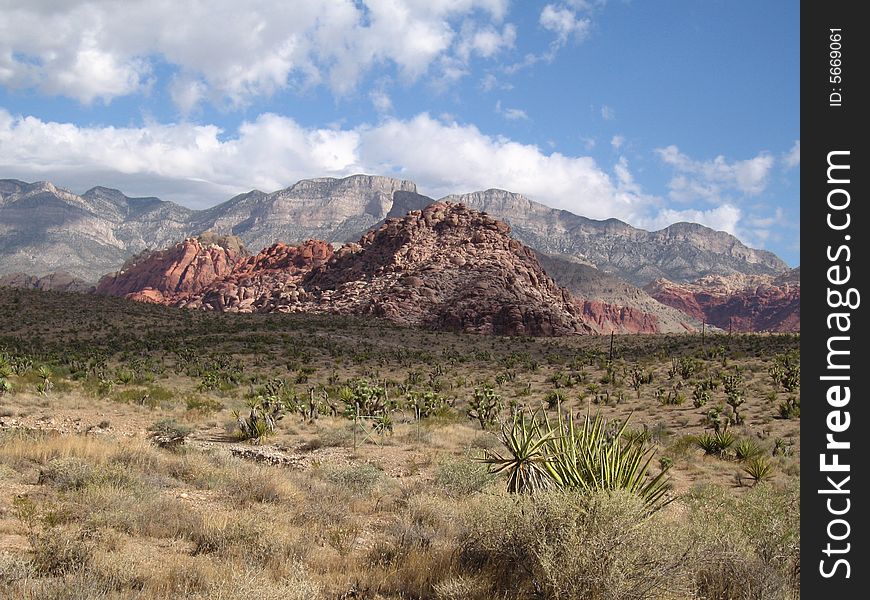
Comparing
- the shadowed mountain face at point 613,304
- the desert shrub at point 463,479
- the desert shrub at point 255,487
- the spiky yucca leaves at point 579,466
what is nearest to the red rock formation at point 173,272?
the shadowed mountain face at point 613,304

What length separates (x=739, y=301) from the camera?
157875 millimetres

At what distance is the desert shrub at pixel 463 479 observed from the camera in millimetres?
8742

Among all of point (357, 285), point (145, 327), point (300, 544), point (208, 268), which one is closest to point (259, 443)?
point (300, 544)

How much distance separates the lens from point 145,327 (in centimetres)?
4562

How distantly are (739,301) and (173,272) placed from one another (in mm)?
147497

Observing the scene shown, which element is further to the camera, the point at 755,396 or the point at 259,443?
the point at 755,396

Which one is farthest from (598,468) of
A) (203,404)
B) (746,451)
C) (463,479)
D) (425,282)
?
(425,282)

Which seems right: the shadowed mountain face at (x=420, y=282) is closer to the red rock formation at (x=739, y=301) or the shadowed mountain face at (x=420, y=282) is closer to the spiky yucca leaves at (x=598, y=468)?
the spiky yucca leaves at (x=598, y=468)

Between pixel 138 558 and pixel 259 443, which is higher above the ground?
pixel 138 558

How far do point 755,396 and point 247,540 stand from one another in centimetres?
2431

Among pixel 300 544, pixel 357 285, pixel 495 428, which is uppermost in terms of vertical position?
pixel 357 285

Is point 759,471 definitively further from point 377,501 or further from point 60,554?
point 60,554

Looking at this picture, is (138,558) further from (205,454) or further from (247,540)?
(205,454)

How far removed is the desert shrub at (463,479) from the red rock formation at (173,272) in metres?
106
